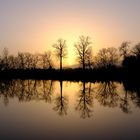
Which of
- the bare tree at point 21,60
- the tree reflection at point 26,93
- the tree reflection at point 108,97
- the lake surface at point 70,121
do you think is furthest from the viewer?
the bare tree at point 21,60

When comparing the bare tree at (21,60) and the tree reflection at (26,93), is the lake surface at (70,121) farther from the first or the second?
the bare tree at (21,60)

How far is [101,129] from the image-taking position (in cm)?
1390

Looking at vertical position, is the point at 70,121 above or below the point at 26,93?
below

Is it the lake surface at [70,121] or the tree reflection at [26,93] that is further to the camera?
the tree reflection at [26,93]

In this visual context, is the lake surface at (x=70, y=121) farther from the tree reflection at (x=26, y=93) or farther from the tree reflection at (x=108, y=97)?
the tree reflection at (x=26, y=93)

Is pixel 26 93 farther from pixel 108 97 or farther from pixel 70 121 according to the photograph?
pixel 70 121

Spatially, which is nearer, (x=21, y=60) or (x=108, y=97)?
(x=108, y=97)

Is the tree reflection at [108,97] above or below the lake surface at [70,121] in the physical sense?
above

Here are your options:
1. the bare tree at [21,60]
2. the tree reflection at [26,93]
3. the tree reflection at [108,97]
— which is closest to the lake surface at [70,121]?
the tree reflection at [108,97]

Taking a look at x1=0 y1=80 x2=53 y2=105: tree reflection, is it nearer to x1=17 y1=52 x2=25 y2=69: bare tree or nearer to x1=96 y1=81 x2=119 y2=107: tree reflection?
x1=96 y1=81 x2=119 y2=107: tree reflection

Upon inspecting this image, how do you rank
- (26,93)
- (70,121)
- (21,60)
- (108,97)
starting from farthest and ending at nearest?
(21,60) < (26,93) < (108,97) < (70,121)

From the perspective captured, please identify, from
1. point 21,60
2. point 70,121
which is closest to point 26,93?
point 70,121

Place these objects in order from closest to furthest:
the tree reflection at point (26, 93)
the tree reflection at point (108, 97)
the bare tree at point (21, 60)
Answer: the tree reflection at point (108, 97), the tree reflection at point (26, 93), the bare tree at point (21, 60)

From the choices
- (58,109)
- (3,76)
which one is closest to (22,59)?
(3,76)
